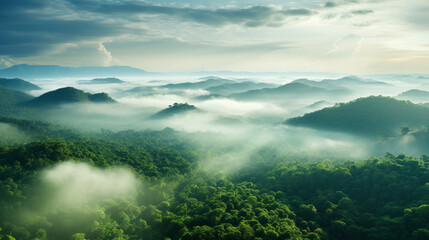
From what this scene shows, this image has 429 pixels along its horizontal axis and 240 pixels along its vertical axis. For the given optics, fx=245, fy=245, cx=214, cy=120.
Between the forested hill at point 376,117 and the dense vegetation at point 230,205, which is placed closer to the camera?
the dense vegetation at point 230,205

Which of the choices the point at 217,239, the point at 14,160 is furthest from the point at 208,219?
the point at 14,160

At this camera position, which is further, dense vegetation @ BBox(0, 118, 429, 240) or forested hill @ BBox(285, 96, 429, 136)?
forested hill @ BBox(285, 96, 429, 136)

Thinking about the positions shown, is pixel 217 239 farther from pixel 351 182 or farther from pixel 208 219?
pixel 351 182

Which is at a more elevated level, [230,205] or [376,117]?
[376,117]

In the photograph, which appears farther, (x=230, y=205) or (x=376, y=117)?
(x=376, y=117)
